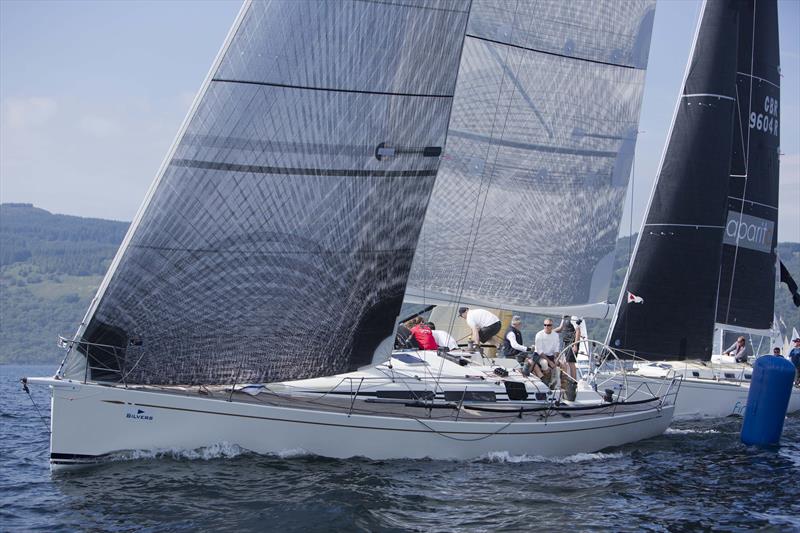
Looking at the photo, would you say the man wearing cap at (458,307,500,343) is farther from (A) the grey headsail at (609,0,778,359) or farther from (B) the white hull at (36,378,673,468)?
(A) the grey headsail at (609,0,778,359)

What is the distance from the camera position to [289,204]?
37.6ft

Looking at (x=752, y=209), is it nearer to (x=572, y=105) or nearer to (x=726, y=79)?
(x=726, y=79)

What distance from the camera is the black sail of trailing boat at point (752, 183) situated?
2398 centimetres

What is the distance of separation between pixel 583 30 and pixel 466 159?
10.6 ft

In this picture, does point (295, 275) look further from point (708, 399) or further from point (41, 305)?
point (41, 305)

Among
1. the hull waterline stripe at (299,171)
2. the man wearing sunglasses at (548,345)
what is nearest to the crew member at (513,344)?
the man wearing sunglasses at (548,345)

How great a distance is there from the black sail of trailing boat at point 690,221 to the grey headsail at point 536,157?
16.1ft

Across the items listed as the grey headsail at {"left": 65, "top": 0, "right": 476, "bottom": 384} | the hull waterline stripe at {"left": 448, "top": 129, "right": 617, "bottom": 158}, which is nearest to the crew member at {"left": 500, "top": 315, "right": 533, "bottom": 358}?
the hull waterline stripe at {"left": 448, "top": 129, "right": 617, "bottom": 158}

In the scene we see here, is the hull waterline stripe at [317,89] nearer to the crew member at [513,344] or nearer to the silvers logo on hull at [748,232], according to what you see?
the crew member at [513,344]

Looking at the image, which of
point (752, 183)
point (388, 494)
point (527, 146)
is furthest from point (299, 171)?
point (752, 183)

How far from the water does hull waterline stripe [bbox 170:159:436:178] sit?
351cm

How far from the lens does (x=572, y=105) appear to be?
1564 centimetres

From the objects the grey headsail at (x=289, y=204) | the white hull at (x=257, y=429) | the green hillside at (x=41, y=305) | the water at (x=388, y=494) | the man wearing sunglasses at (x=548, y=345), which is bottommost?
the green hillside at (x=41, y=305)

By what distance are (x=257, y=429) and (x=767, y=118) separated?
741 inches
